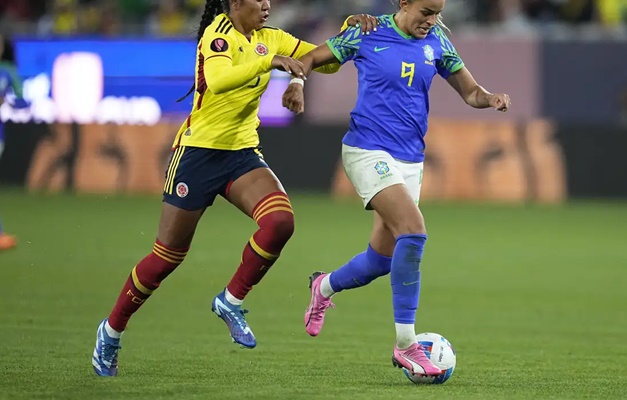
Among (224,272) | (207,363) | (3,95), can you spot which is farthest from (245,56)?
(3,95)

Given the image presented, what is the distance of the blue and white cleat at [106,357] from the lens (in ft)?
23.4

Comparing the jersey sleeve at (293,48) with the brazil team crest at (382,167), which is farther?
the jersey sleeve at (293,48)

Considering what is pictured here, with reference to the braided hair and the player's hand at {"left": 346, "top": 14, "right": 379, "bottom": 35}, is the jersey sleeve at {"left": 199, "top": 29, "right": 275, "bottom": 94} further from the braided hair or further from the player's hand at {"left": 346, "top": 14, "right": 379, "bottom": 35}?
the player's hand at {"left": 346, "top": 14, "right": 379, "bottom": 35}

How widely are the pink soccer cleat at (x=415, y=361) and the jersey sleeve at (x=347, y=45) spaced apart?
5.76ft

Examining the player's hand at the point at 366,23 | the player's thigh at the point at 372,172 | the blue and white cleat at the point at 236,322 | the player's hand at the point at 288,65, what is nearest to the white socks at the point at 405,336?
the player's thigh at the point at 372,172

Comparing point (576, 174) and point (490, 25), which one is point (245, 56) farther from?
point (490, 25)

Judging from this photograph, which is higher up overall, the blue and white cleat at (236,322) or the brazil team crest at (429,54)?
the brazil team crest at (429,54)

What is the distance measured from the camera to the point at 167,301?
428 inches

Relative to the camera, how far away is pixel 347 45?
7.43 metres

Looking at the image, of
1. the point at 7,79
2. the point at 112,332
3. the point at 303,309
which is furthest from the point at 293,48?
the point at 7,79

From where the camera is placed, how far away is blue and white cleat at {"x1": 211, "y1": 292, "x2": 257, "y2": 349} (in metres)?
7.23

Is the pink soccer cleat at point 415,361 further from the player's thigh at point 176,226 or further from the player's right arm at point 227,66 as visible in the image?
the player's right arm at point 227,66

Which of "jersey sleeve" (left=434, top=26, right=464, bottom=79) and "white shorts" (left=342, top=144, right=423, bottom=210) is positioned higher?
"jersey sleeve" (left=434, top=26, right=464, bottom=79)

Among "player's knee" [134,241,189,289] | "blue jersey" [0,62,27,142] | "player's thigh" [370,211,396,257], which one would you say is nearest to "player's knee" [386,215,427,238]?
"player's thigh" [370,211,396,257]
